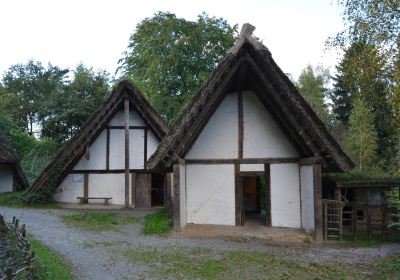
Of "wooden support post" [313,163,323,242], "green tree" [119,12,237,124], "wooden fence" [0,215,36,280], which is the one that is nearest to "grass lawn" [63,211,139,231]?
"wooden fence" [0,215,36,280]

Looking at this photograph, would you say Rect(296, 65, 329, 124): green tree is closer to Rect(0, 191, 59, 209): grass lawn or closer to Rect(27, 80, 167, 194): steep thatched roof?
Rect(27, 80, 167, 194): steep thatched roof

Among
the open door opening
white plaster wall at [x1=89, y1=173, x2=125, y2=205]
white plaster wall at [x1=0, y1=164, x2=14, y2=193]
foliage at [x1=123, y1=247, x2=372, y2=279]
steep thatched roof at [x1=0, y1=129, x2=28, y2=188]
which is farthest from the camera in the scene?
white plaster wall at [x1=0, y1=164, x2=14, y2=193]

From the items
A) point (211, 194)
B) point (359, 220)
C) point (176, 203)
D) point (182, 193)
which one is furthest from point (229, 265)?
point (359, 220)

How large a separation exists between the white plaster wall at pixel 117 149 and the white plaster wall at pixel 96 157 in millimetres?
347

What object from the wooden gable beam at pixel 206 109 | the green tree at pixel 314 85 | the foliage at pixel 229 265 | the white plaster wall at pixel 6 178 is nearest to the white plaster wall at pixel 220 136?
the wooden gable beam at pixel 206 109

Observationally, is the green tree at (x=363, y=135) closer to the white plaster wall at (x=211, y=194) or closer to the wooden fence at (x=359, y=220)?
the wooden fence at (x=359, y=220)

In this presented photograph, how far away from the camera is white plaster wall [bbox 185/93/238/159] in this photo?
490 inches

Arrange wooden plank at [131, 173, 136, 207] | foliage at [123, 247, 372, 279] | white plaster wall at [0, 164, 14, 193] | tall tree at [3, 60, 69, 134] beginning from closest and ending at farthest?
foliage at [123, 247, 372, 279], wooden plank at [131, 173, 136, 207], white plaster wall at [0, 164, 14, 193], tall tree at [3, 60, 69, 134]

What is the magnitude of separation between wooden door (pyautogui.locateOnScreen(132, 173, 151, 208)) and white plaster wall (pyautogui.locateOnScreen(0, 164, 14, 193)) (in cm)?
922

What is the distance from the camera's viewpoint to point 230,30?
3122 centimetres

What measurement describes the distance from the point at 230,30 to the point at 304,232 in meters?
23.0

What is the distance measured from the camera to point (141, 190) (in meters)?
19.2

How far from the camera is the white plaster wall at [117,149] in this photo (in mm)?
19281

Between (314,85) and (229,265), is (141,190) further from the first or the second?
(314,85)
